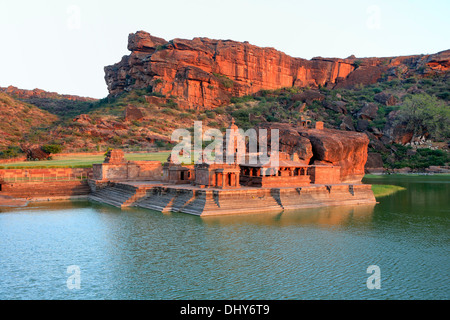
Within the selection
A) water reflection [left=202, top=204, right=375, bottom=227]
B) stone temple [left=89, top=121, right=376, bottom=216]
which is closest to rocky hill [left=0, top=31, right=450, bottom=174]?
stone temple [left=89, top=121, right=376, bottom=216]

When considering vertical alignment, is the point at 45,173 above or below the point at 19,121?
below

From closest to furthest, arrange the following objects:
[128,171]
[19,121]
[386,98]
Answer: [128,171]
[19,121]
[386,98]

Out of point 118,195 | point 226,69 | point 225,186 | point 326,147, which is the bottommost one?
point 118,195

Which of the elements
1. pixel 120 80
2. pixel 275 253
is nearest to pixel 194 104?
pixel 120 80

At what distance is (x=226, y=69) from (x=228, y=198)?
7402cm

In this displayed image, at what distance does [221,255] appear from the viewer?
53.0ft

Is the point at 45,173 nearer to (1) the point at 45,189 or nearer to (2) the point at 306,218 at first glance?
(1) the point at 45,189

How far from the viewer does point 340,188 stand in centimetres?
3045

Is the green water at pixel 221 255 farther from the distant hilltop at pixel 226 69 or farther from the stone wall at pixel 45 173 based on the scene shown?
the distant hilltop at pixel 226 69

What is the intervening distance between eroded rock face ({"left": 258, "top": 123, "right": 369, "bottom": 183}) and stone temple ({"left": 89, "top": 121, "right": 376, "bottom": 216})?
6.81 meters

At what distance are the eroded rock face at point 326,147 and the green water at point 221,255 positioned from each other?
16.6 m

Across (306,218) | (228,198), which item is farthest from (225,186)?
(306,218)

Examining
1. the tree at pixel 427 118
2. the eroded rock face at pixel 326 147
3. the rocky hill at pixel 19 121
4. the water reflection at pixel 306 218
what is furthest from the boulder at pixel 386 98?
the rocky hill at pixel 19 121

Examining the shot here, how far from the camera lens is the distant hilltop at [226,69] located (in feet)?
275
